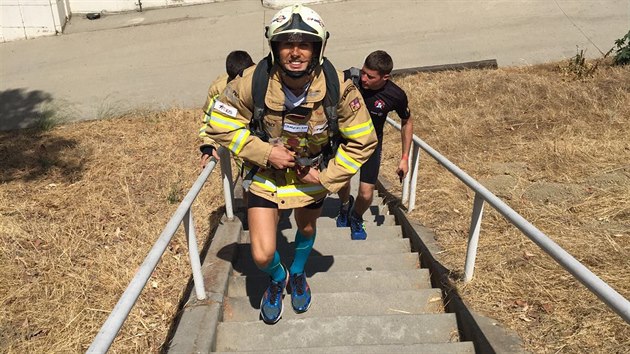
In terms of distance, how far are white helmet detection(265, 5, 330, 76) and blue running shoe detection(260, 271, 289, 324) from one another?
1453 millimetres

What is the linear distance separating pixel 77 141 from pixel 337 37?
25.8 ft

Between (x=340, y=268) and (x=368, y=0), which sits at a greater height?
(x=368, y=0)

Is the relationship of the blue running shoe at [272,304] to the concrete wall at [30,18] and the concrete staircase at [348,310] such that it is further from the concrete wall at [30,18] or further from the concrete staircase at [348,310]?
the concrete wall at [30,18]

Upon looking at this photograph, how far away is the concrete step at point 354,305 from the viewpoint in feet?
11.4

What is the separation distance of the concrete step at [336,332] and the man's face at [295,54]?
1.61 metres

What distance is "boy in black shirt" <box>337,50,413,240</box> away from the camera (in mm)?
4203

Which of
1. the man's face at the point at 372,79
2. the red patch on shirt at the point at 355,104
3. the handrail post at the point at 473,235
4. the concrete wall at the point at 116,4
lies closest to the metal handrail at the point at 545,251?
the handrail post at the point at 473,235

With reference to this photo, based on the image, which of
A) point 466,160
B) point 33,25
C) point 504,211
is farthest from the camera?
point 33,25

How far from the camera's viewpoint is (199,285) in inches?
128

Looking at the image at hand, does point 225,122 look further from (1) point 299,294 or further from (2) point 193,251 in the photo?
(1) point 299,294

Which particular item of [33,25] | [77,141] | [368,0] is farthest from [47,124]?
[368,0]

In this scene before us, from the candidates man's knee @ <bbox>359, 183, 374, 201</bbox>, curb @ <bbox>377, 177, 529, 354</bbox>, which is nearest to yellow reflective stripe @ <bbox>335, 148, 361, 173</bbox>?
curb @ <bbox>377, 177, 529, 354</bbox>

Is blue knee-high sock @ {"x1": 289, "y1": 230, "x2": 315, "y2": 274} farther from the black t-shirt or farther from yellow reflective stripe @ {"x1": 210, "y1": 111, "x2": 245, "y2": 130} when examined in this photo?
the black t-shirt

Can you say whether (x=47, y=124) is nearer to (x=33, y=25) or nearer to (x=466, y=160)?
(x=33, y=25)
